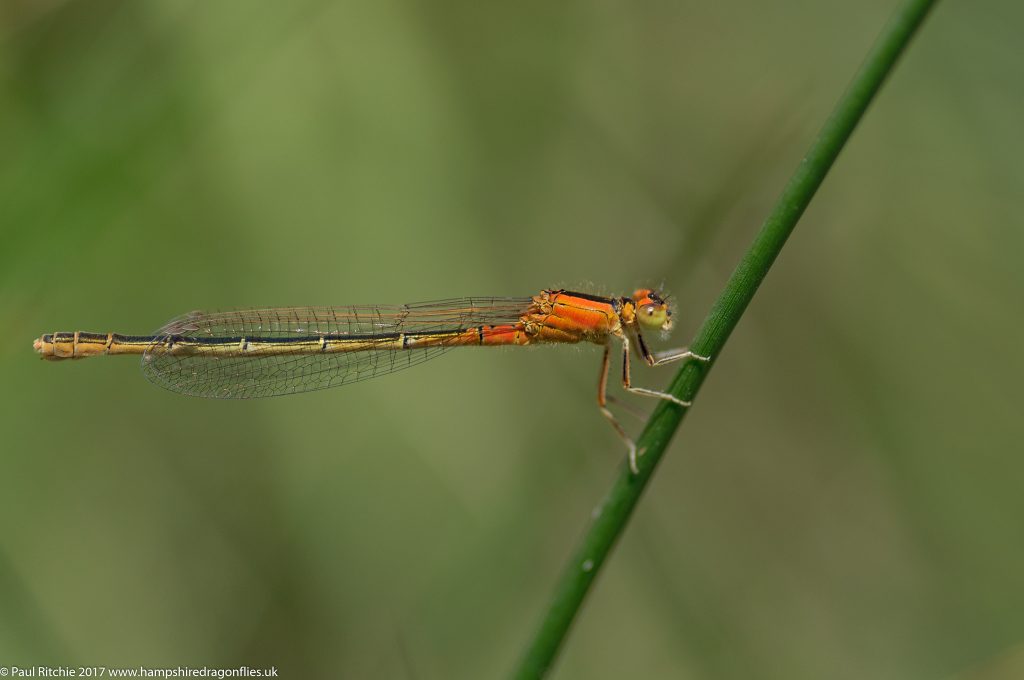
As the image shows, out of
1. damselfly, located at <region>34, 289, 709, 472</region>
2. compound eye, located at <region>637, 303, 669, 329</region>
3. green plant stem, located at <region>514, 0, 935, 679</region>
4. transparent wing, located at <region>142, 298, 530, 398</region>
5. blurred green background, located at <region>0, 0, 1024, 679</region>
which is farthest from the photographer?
transparent wing, located at <region>142, 298, 530, 398</region>

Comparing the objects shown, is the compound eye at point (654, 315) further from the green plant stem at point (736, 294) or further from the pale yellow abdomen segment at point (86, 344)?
the pale yellow abdomen segment at point (86, 344)

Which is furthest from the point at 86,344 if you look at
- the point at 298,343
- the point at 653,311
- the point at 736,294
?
the point at 736,294

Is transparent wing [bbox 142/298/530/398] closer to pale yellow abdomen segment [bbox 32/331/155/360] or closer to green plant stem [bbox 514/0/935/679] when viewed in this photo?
pale yellow abdomen segment [bbox 32/331/155/360]

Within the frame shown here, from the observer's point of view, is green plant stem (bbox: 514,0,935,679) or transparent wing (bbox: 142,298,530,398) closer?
green plant stem (bbox: 514,0,935,679)

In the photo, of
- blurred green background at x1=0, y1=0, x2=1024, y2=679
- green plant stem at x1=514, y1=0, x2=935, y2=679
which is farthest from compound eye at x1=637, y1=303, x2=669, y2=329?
green plant stem at x1=514, y1=0, x2=935, y2=679

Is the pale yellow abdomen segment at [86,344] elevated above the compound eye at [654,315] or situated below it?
below

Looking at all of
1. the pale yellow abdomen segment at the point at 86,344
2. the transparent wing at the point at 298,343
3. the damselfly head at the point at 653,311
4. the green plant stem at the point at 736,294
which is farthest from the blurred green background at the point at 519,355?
the green plant stem at the point at 736,294

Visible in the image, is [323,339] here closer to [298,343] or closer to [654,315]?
[298,343]

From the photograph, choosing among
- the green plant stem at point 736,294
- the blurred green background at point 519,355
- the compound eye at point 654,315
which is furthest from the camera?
the blurred green background at point 519,355
